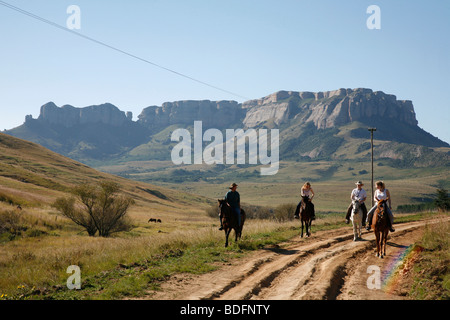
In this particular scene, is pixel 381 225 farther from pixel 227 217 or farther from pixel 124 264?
pixel 124 264

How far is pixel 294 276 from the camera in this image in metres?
11.4

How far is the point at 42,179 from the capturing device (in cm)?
8262

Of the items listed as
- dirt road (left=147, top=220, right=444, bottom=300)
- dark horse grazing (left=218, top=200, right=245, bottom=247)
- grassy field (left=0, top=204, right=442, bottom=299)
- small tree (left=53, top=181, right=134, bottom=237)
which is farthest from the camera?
small tree (left=53, top=181, right=134, bottom=237)

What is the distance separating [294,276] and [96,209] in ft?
107

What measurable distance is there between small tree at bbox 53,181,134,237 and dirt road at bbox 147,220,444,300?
2720 cm

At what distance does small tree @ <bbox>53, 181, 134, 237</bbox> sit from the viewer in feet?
129

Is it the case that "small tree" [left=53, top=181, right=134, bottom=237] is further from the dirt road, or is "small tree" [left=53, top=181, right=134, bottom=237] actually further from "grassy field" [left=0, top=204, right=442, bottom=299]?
the dirt road

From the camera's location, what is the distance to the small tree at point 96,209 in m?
39.2

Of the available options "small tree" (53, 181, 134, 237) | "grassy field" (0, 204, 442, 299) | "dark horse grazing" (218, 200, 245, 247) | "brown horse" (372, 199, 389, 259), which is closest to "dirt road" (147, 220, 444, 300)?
"brown horse" (372, 199, 389, 259)

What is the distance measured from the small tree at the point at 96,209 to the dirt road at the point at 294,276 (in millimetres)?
27203

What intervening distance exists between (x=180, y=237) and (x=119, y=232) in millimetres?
24421

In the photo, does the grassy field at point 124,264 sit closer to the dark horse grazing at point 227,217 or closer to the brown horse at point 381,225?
the dark horse grazing at point 227,217

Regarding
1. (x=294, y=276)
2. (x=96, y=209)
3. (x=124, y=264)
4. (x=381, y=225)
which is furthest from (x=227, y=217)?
(x=96, y=209)

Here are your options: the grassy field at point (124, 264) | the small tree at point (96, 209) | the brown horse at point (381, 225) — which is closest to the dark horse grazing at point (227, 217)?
the grassy field at point (124, 264)
